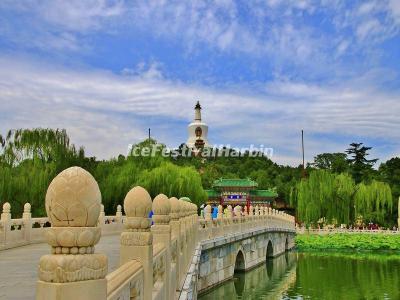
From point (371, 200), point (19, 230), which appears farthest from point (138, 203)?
point (371, 200)

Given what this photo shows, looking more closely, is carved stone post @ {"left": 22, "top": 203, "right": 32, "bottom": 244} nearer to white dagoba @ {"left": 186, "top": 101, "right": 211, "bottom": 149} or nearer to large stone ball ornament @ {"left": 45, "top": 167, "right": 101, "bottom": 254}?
large stone ball ornament @ {"left": 45, "top": 167, "right": 101, "bottom": 254}

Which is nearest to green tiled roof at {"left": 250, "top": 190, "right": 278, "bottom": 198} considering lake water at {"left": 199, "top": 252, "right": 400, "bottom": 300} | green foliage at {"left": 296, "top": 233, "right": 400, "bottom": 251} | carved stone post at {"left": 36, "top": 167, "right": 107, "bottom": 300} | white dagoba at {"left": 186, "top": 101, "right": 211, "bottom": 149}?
green foliage at {"left": 296, "top": 233, "right": 400, "bottom": 251}

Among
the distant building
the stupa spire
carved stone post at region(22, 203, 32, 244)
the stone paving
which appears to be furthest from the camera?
the stupa spire

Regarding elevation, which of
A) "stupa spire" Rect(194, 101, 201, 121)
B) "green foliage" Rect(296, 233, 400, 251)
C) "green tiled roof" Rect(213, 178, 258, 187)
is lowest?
"green foliage" Rect(296, 233, 400, 251)

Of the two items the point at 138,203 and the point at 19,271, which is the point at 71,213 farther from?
the point at 19,271

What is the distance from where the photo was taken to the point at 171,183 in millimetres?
26578

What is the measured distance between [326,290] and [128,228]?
54.3ft

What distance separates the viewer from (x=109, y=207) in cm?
2455

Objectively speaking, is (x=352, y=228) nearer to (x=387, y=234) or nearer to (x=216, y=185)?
(x=387, y=234)

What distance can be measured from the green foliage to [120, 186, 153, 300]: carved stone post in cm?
3153

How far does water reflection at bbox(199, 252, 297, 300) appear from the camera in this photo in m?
16.5

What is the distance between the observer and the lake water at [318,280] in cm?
1736

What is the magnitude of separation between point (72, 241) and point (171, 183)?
24.6 m

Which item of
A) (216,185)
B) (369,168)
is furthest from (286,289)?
(369,168)
